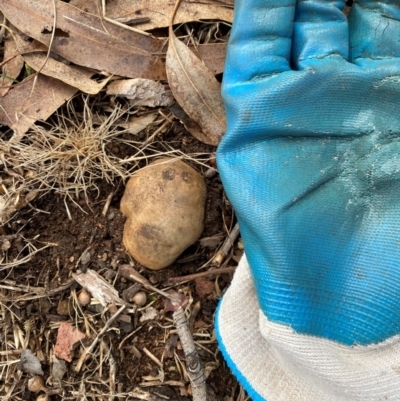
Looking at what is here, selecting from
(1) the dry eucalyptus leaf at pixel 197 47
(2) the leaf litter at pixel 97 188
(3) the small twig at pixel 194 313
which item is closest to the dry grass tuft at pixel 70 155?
(2) the leaf litter at pixel 97 188

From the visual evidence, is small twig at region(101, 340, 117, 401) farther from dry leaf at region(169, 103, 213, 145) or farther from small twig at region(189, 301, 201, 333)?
dry leaf at region(169, 103, 213, 145)

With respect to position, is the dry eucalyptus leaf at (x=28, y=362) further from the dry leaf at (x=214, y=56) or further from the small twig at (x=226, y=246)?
the dry leaf at (x=214, y=56)

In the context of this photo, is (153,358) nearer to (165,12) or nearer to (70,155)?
(70,155)

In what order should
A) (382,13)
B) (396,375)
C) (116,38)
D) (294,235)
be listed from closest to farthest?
1. (396,375)
2. (294,235)
3. (382,13)
4. (116,38)

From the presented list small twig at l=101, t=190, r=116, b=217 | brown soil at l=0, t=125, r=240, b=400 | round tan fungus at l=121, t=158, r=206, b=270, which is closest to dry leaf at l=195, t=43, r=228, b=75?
brown soil at l=0, t=125, r=240, b=400

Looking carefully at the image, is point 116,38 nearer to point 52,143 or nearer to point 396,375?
point 52,143

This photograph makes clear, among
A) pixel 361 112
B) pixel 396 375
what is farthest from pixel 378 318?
pixel 361 112
